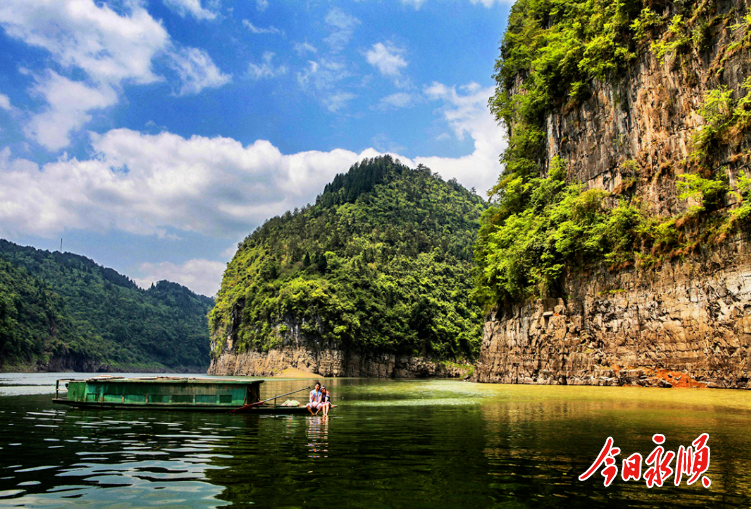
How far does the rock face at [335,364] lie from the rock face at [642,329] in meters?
52.0

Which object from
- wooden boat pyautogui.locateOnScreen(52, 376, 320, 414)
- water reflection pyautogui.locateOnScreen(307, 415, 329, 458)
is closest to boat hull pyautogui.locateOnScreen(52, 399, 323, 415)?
wooden boat pyautogui.locateOnScreen(52, 376, 320, 414)

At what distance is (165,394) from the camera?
2317cm

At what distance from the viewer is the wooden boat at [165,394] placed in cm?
2217

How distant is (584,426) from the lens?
16.4 meters

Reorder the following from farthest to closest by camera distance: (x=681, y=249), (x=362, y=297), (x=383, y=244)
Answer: (x=383, y=244), (x=362, y=297), (x=681, y=249)

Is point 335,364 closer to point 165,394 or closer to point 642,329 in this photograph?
point 642,329

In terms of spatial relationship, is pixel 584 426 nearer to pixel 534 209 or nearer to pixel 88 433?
pixel 88 433

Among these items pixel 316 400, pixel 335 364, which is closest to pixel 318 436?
pixel 316 400

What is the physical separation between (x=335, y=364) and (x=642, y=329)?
69.8 metres

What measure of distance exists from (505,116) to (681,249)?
118ft

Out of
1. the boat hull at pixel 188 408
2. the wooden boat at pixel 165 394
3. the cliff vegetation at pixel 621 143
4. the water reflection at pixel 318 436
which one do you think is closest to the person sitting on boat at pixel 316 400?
the boat hull at pixel 188 408

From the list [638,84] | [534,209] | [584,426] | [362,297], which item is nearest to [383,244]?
[362,297]

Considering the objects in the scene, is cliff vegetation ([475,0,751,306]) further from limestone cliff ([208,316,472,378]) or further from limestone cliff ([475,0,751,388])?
limestone cliff ([208,316,472,378])

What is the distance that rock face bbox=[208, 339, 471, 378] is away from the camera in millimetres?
99312
